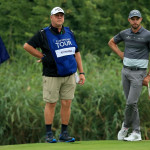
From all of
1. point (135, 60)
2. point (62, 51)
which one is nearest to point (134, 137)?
point (135, 60)

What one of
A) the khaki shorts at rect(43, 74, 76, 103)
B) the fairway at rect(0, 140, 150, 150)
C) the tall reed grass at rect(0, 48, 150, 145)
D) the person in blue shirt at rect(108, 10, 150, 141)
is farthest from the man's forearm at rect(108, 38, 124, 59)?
the tall reed grass at rect(0, 48, 150, 145)

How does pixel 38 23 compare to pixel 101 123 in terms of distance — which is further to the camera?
pixel 38 23

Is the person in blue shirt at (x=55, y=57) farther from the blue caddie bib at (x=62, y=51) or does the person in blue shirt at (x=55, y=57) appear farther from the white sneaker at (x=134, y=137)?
→ the white sneaker at (x=134, y=137)

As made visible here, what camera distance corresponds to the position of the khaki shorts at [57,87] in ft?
20.3

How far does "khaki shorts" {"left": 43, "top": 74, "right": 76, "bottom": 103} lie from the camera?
618 cm

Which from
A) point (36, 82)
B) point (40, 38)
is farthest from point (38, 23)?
point (40, 38)

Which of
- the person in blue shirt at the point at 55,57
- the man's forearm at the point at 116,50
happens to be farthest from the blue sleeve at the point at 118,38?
the person in blue shirt at the point at 55,57

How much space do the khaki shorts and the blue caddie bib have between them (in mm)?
132

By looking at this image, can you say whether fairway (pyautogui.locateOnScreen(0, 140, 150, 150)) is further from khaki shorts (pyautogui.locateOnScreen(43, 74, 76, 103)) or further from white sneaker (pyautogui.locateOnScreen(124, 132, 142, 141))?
khaki shorts (pyautogui.locateOnScreen(43, 74, 76, 103))

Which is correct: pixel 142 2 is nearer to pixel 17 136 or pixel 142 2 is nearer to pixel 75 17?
pixel 75 17

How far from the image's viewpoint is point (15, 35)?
12.6 metres

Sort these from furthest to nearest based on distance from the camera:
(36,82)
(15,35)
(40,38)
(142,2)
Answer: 1. (15,35)
2. (142,2)
3. (36,82)
4. (40,38)

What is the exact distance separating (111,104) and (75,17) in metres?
4.98

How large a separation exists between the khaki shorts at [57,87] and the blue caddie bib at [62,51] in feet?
0.43
